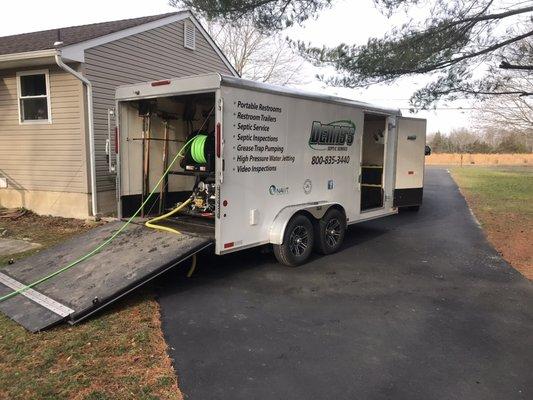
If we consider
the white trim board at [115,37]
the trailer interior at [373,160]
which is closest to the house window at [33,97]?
the white trim board at [115,37]

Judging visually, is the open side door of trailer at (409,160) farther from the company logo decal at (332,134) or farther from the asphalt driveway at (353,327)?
the asphalt driveway at (353,327)

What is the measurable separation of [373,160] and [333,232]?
10.8 ft

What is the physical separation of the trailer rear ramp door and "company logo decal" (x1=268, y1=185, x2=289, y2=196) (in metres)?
1.00

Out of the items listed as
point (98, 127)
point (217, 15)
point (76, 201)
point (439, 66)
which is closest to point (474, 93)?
point (439, 66)

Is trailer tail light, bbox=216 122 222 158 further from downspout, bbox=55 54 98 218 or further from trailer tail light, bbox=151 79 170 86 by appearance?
downspout, bbox=55 54 98 218

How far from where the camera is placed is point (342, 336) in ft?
14.4

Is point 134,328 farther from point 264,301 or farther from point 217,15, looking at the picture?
point 217,15

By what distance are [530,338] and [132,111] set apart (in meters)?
5.99

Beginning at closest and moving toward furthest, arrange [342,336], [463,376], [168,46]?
[463,376] → [342,336] → [168,46]

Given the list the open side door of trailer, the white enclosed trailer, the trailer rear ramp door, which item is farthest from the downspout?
the open side door of trailer

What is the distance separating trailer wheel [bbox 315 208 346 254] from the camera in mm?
7230

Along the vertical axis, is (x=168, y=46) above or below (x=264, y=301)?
above

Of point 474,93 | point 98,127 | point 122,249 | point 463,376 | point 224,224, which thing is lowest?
point 463,376

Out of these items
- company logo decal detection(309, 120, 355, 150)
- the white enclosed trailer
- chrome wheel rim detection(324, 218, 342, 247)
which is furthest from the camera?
chrome wheel rim detection(324, 218, 342, 247)
